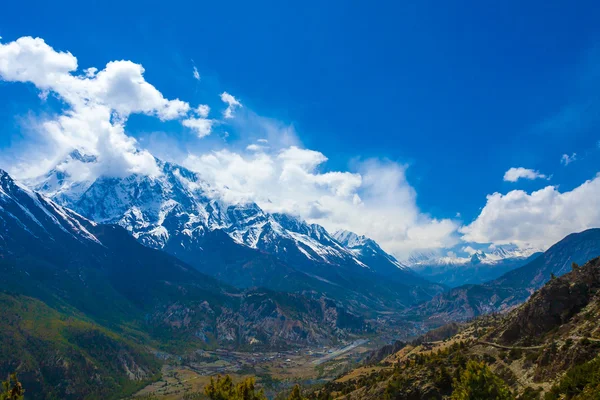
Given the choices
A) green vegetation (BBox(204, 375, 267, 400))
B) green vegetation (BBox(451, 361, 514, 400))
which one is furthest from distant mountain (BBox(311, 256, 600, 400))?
green vegetation (BBox(204, 375, 267, 400))

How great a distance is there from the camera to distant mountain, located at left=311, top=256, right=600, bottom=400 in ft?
236

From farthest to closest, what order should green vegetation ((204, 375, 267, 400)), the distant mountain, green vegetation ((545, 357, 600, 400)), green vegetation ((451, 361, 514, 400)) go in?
green vegetation ((204, 375, 267, 400)) < the distant mountain < green vegetation ((451, 361, 514, 400)) < green vegetation ((545, 357, 600, 400))

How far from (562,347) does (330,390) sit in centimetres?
11115

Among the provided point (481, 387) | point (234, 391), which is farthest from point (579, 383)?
point (234, 391)

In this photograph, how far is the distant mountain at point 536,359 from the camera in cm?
7181

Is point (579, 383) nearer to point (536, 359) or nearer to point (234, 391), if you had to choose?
point (536, 359)

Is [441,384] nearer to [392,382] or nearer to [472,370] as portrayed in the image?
[392,382]

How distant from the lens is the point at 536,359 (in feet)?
304

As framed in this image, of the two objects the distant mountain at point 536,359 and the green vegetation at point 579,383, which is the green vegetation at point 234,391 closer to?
the distant mountain at point 536,359

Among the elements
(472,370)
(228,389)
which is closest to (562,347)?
(472,370)

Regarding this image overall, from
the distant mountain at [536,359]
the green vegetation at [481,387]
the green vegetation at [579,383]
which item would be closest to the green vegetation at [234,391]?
the distant mountain at [536,359]

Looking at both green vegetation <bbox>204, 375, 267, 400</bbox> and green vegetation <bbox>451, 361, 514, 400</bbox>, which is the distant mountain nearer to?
green vegetation <bbox>451, 361, 514, 400</bbox>

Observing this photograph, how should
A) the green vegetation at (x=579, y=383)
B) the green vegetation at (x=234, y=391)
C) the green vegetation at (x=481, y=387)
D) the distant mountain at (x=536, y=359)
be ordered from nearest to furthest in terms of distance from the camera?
the green vegetation at (x=579, y=383)
the green vegetation at (x=481, y=387)
the distant mountain at (x=536, y=359)
the green vegetation at (x=234, y=391)

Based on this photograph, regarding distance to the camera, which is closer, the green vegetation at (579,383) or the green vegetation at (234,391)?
the green vegetation at (579,383)
